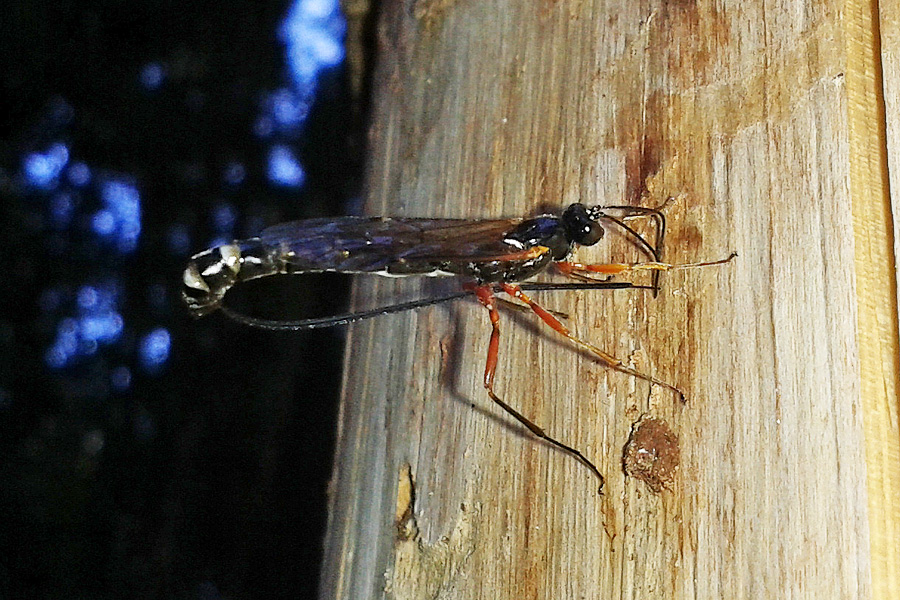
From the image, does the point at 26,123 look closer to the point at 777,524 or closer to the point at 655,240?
the point at 655,240

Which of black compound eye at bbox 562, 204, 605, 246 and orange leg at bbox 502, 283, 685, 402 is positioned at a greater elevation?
black compound eye at bbox 562, 204, 605, 246

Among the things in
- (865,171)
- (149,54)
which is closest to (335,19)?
(149,54)

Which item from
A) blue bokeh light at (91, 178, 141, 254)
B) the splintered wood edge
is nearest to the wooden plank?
the splintered wood edge

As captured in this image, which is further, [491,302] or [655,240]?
[491,302]

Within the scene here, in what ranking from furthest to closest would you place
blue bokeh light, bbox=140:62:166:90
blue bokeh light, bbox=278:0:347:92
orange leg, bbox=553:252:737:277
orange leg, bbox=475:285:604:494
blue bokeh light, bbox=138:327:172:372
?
blue bokeh light, bbox=278:0:347:92 → blue bokeh light, bbox=140:62:166:90 → blue bokeh light, bbox=138:327:172:372 → orange leg, bbox=475:285:604:494 → orange leg, bbox=553:252:737:277

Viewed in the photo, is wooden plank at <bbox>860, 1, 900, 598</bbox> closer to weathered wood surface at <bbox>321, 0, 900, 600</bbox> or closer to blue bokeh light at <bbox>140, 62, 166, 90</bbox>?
weathered wood surface at <bbox>321, 0, 900, 600</bbox>

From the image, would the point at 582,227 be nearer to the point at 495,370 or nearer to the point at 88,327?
the point at 495,370

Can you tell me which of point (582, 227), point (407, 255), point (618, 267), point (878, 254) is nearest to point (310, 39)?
point (407, 255)
